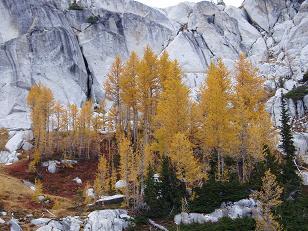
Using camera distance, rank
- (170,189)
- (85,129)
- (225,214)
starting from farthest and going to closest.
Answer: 1. (85,129)
2. (170,189)
3. (225,214)

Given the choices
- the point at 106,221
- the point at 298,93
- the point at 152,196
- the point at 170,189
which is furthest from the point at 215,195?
the point at 298,93

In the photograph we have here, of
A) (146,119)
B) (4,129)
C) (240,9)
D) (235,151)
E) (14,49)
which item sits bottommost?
(235,151)

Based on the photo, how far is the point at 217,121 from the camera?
35062mm

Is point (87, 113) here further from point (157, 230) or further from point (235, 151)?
point (157, 230)

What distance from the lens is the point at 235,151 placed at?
38969 millimetres

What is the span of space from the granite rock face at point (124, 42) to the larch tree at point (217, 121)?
43203 mm

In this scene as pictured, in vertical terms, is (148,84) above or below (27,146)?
above

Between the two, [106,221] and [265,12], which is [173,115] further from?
[265,12]

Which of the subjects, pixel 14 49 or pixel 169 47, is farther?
pixel 169 47

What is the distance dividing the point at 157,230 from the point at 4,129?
2018 inches

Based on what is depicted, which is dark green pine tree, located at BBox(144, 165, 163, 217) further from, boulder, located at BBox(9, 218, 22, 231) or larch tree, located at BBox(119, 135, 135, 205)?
boulder, located at BBox(9, 218, 22, 231)

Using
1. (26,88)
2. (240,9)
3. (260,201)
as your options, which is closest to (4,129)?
(26,88)

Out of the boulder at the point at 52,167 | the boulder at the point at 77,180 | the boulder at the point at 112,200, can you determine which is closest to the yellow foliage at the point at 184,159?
the boulder at the point at 112,200

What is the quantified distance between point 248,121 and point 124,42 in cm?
6573
